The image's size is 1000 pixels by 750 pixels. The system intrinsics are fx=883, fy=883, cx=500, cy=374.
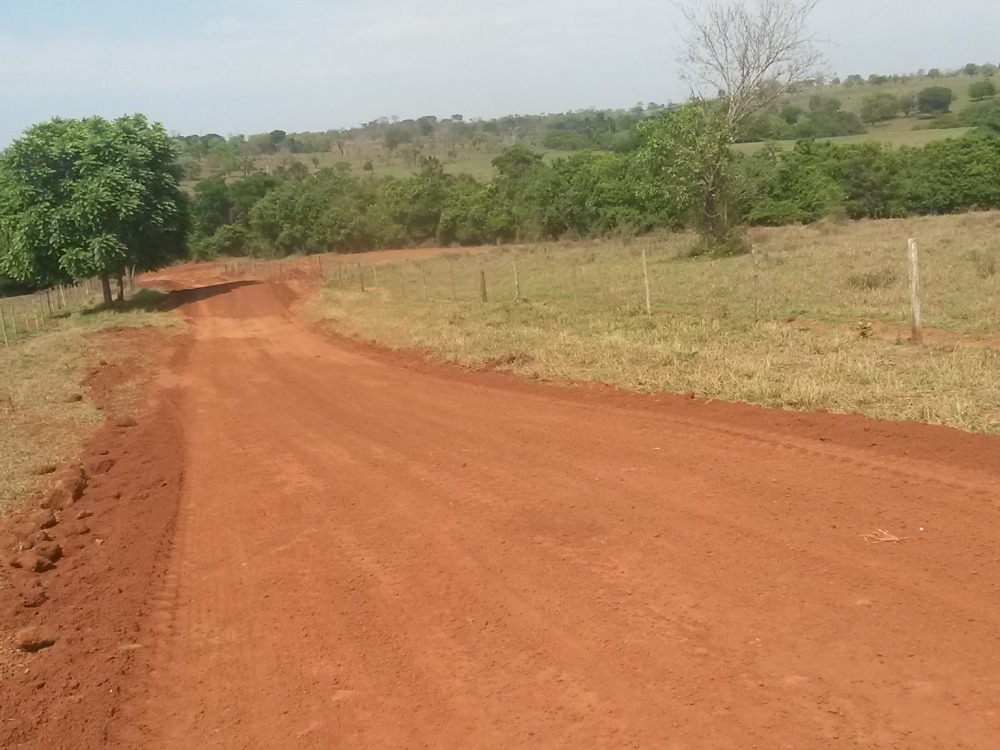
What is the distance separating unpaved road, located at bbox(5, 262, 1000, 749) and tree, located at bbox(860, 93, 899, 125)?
11523 cm

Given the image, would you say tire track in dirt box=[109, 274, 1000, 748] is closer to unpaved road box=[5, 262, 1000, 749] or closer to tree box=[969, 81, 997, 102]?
unpaved road box=[5, 262, 1000, 749]

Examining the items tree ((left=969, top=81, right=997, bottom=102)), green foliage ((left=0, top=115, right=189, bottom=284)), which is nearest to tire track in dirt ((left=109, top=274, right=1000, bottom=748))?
green foliage ((left=0, top=115, right=189, bottom=284))

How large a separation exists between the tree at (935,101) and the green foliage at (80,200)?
105224 millimetres

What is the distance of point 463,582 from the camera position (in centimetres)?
607

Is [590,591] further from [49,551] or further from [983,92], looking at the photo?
[983,92]

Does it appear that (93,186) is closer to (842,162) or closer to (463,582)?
(463,582)

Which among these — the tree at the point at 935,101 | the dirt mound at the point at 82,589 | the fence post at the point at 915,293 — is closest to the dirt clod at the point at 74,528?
the dirt mound at the point at 82,589

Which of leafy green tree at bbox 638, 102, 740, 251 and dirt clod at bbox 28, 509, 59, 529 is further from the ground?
leafy green tree at bbox 638, 102, 740, 251

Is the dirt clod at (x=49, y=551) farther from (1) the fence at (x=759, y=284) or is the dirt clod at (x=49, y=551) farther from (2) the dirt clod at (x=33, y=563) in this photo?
(1) the fence at (x=759, y=284)

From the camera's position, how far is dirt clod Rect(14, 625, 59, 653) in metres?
5.58

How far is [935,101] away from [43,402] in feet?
399

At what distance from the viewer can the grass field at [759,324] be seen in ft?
33.6

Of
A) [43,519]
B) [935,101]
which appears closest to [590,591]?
[43,519]

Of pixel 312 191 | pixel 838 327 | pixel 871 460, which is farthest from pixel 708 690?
pixel 312 191
